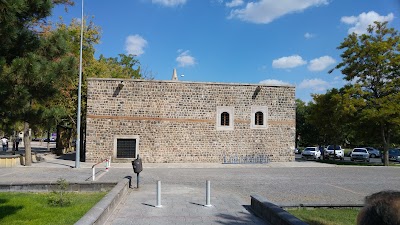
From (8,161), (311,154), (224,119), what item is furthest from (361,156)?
(8,161)

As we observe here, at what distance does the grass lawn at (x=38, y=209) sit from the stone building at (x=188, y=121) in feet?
47.2

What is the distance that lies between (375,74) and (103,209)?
23913 mm

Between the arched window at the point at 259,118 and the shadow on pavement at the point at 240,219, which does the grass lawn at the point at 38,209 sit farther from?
the arched window at the point at 259,118

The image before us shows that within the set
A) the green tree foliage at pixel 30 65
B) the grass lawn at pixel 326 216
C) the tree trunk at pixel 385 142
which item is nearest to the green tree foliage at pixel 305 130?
the tree trunk at pixel 385 142

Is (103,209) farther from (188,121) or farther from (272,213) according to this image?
(188,121)

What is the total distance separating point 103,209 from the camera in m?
7.23

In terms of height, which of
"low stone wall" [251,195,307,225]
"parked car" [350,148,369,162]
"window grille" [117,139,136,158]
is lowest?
"parked car" [350,148,369,162]

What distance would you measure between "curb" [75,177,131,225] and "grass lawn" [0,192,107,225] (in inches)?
21.9

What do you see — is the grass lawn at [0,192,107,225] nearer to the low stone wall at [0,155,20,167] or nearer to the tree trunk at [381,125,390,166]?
the low stone wall at [0,155,20,167]

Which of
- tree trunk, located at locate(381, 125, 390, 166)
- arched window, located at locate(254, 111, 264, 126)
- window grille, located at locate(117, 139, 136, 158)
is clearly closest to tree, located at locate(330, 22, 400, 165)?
tree trunk, located at locate(381, 125, 390, 166)

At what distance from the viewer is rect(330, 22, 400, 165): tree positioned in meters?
24.8

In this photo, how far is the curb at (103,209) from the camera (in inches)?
245

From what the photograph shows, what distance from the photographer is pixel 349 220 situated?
25.4 ft

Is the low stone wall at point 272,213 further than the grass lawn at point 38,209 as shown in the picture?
Answer: No
